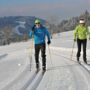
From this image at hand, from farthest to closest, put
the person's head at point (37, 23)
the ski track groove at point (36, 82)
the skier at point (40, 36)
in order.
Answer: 1. the skier at point (40, 36)
2. the person's head at point (37, 23)
3. the ski track groove at point (36, 82)

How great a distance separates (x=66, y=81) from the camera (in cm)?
1246

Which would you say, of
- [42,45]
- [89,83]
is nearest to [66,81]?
[89,83]

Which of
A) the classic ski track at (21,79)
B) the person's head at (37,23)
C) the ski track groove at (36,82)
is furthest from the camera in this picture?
the person's head at (37,23)

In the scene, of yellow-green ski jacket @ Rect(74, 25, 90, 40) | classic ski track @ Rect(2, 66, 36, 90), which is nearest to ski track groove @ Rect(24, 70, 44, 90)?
classic ski track @ Rect(2, 66, 36, 90)

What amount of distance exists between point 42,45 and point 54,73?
5.60 ft

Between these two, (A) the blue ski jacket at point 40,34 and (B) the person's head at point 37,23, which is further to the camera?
(A) the blue ski jacket at point 40,34

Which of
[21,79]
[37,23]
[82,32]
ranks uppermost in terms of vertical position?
[37,23]

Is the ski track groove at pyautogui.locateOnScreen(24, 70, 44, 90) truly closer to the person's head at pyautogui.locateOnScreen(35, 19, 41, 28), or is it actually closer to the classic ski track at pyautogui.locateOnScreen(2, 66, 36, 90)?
the classic ski track at pyautogui.locateOnScreen(2, 66, 36, 90)

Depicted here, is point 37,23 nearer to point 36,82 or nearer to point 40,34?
point 40,34

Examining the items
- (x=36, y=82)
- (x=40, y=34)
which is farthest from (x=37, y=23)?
(x=36, y=82)

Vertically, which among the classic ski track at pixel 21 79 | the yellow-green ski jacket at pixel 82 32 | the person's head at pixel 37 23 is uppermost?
the person's head at pixel 37 23

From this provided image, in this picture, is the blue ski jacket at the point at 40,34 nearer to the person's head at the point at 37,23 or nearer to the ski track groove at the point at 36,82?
the person's head at the point at 37,23

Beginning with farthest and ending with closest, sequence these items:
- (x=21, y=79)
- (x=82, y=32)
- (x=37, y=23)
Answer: (x=82, y=32), (x=37, y=23), (x=21, y=79)

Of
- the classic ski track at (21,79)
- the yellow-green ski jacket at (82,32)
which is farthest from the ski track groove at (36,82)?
the yellow-green ski jacket at (82,32)
